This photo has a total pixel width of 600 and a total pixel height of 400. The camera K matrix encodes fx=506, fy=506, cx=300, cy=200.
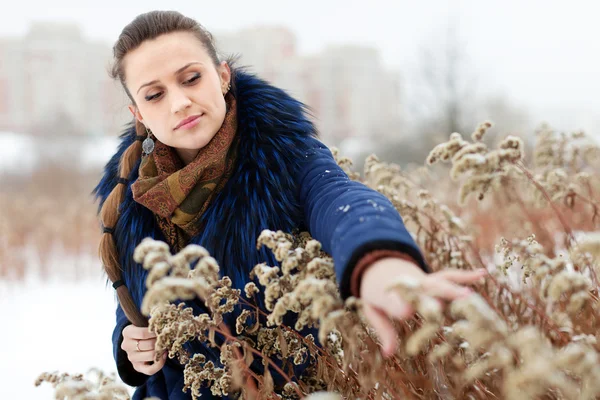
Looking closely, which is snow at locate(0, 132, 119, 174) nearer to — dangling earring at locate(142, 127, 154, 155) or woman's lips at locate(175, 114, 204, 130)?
dangling earring at locate(142, 127, 154, 155)

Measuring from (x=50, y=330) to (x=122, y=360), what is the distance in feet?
7.18

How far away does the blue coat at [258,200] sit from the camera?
1.14 meters

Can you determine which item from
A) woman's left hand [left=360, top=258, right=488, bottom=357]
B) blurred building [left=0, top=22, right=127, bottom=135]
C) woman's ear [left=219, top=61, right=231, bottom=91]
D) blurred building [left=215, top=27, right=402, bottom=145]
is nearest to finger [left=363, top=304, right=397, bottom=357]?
woman's left hand [left=360, top=258, right=488, bottom=357]

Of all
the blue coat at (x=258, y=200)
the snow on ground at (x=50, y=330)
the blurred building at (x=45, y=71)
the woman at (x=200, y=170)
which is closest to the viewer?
the blue coat at (x=258, y=200)

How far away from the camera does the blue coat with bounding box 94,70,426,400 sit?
44.8 inches

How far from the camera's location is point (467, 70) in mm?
12477

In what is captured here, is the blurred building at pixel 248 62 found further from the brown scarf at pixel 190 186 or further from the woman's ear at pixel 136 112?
the brown scarf at pixel 190 186

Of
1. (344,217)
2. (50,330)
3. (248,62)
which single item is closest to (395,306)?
(344,217)

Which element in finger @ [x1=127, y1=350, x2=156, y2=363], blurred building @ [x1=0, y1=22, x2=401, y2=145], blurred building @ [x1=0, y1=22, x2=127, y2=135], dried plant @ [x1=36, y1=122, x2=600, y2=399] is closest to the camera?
dried plant @ [x1=36, y1=122, x2=600, y2=399]

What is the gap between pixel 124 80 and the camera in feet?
4.60

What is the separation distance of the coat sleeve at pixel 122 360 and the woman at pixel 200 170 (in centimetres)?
11

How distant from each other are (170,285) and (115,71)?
1004 mm

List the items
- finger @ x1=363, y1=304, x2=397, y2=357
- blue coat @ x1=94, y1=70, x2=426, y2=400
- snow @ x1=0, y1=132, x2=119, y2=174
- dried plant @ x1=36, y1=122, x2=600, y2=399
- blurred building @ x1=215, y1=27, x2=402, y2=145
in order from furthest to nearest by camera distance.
→ blurred building @ x1=215, y1=27, x2=402, y2=145 → snow @ x1=0, y1=132, x2=119, y2=174 → blue coat @ x1=94, y1=70, x2=426, y2=400 → finger @ x1=363, y1=304, x2=397, y2=357 → dried plant @ x1=36, y1=122, x2=600, y2=399

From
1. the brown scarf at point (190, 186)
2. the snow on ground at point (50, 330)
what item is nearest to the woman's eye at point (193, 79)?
the brown scarf at point (190, 186)
